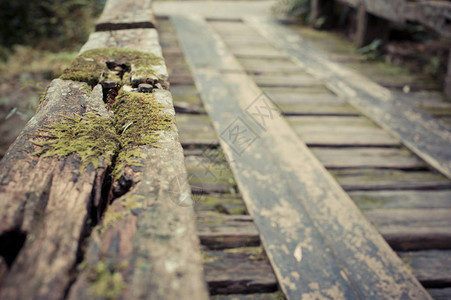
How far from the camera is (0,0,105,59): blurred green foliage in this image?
7.39m

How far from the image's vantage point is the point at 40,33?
7668 millimetres

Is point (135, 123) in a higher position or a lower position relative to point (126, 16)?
lower

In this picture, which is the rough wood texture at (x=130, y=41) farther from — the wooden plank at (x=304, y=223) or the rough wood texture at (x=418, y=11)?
the rough wood texture at (x=418, y=11)

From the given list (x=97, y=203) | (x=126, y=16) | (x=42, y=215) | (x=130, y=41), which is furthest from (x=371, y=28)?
(x=42, y=215)

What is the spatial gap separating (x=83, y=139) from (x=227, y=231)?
92cm

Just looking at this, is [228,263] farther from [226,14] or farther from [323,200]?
[226,14]

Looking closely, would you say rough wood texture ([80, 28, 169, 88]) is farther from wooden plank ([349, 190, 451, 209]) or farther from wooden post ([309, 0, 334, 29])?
wooden post ([309, 0, 334, 29])

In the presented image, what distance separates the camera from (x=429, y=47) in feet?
14.7

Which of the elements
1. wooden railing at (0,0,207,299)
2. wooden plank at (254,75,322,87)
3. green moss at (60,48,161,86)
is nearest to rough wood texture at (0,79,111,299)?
wooden railing at (0,0,207,299)

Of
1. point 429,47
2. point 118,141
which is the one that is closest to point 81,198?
point 118,141

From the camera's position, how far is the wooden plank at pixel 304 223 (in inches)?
64.9

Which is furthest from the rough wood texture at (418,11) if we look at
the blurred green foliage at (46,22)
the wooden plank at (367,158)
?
the blurred green foliage at (46,22)

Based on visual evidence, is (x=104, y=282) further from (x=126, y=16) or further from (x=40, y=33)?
(x=40, y=33)

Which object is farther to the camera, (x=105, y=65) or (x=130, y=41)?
(x=130, y=41)
